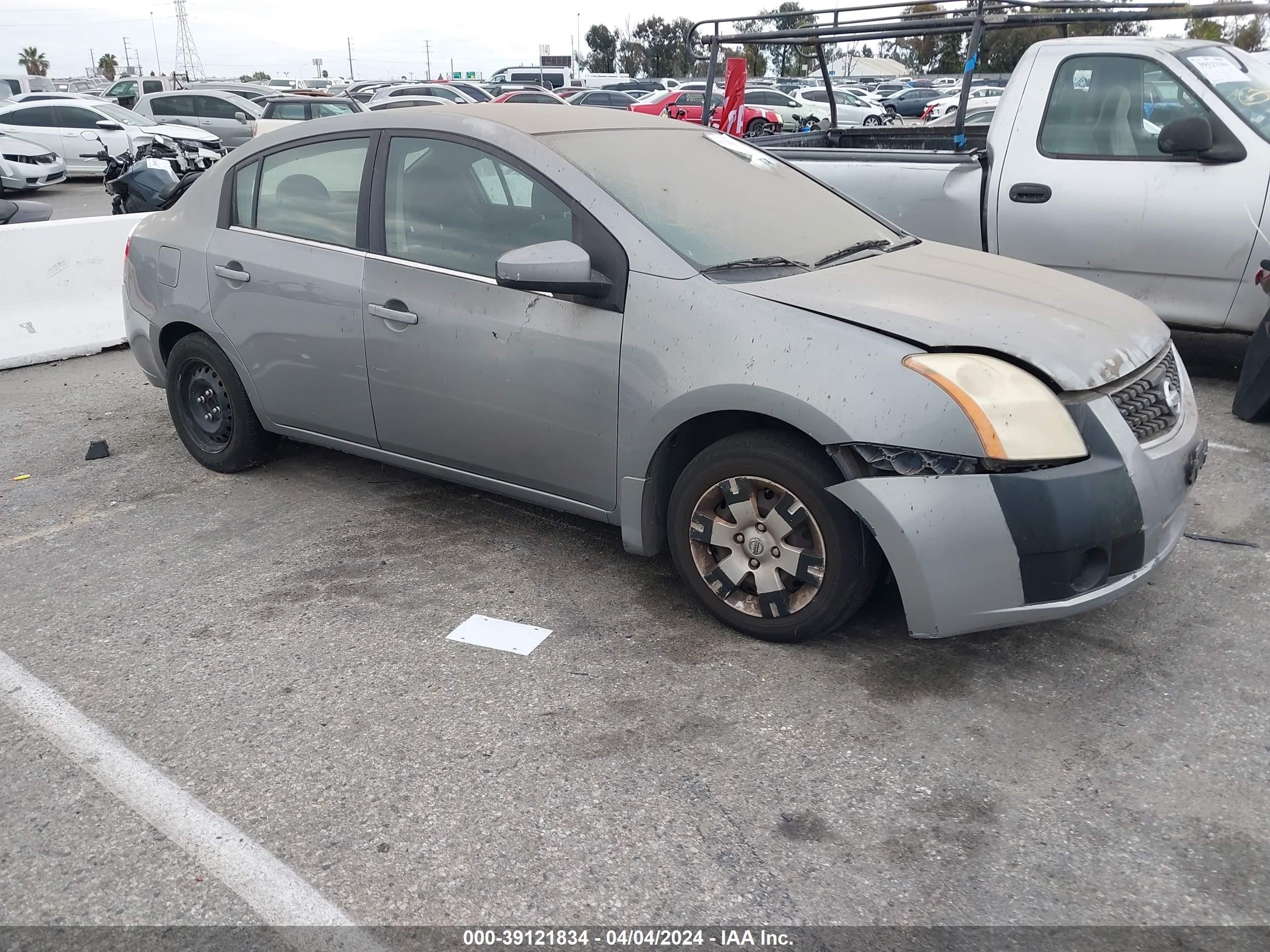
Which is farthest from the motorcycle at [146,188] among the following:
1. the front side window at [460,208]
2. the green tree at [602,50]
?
the green tree at [602,50]

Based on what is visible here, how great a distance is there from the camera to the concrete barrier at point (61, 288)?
7.12 meters

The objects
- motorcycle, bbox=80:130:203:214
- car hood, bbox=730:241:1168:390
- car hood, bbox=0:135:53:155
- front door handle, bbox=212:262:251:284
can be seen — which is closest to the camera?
Answer: car hood, bbox=730:241:1168:390

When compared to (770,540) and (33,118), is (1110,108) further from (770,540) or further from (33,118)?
(33,118)

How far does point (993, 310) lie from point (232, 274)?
317cm

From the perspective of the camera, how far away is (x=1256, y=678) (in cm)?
320

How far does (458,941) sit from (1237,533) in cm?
347

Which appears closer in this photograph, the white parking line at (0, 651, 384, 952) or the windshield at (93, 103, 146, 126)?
the white parking line at (0, 651, 384, 952)

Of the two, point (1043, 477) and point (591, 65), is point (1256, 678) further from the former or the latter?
point (591, 65)

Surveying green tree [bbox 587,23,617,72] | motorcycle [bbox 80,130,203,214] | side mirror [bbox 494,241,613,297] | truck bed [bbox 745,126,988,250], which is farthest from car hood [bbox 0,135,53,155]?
green tree [bbox 587,23,617,72]

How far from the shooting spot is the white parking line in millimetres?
2342

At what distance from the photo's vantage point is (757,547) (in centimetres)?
334

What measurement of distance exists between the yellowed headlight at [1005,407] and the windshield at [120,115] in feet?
67.9

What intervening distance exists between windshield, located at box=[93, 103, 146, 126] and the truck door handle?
18670mm

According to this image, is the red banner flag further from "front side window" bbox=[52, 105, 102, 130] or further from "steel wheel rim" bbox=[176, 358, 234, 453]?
"front side window" bbox=[52, 105, 102, 130]
